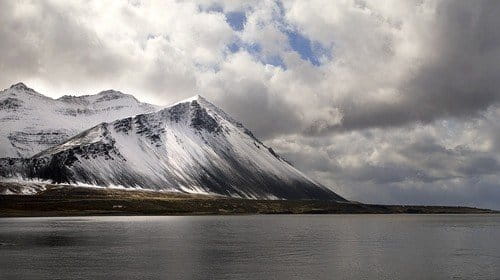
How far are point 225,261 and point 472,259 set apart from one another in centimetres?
4145

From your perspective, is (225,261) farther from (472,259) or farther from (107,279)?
(472,259)

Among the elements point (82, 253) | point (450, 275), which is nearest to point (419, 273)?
point (450, 275)

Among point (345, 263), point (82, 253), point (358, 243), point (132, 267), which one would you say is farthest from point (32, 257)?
point (358, 243)

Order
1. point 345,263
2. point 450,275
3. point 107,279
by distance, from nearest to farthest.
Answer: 1. point 107,279
2. point 450,275
3. point 345,263

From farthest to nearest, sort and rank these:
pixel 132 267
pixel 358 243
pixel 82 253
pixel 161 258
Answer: pixel 358 243 < pixel 82 253 < pixel 161 258 < pixel 132 267

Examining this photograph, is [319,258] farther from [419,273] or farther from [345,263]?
[419,273]

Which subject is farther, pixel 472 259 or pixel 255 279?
pixel 472 259

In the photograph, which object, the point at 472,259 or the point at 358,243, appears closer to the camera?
the point at 472,259

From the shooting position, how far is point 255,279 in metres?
70.2

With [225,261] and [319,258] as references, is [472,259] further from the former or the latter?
[225,261]

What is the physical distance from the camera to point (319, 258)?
93.6m

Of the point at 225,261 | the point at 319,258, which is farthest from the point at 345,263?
the point at 225,261

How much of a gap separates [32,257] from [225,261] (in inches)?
1278

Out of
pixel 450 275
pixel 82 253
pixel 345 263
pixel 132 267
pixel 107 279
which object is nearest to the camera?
pixel 107 279
